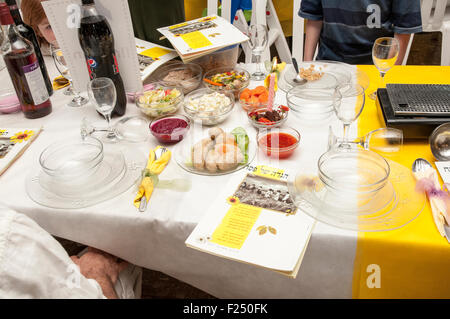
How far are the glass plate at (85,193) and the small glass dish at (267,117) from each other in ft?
1.21

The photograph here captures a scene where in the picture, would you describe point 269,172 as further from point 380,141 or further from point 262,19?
point 262,19

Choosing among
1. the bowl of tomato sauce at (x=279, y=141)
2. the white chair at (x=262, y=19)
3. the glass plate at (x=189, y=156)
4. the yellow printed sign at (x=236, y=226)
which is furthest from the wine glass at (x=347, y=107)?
the white chair at (x=262, y=19)

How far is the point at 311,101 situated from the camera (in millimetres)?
1252

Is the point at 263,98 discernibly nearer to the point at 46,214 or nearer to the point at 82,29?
the point at 82,29

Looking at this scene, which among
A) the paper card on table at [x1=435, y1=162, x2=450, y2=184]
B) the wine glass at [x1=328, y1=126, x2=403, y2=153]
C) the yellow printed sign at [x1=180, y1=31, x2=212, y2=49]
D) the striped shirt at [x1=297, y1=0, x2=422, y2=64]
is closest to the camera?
the paper card on table at [x1=435, y1=162, x2=450, y2=184]

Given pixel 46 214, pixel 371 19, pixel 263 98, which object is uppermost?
pixel 371 19

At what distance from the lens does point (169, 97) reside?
1.23 metres

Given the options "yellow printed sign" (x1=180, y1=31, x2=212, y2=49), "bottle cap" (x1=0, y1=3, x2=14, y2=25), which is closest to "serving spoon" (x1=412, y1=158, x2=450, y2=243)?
"yellow printed sign" (x1=180, y1=31, x2=212, y2=49)

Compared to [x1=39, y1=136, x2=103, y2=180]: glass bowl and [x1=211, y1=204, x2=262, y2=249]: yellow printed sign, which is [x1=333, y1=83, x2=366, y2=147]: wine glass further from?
[x1=39, y1=136, x2=103, y2=180]: glass bowl

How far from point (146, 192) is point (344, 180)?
50 centimetres

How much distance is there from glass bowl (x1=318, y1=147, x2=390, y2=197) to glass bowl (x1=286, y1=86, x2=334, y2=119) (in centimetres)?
27

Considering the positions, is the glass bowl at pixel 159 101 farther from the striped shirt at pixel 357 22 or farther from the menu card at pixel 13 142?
the striped shirt at pixel 357 22

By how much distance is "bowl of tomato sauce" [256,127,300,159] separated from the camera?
98 centimetres

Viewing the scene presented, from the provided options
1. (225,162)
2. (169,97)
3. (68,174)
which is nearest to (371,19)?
(169,97)
